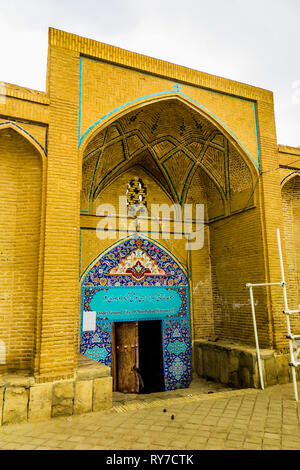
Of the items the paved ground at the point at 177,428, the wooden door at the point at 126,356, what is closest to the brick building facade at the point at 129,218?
the wooden door at the point at 126,356

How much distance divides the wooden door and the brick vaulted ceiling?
110 inches

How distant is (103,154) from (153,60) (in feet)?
6.32

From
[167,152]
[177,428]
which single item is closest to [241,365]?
[177,428]

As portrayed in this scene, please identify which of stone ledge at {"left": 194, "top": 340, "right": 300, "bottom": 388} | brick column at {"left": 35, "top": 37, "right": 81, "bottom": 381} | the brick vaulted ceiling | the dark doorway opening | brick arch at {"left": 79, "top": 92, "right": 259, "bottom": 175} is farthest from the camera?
the dark doorway opening

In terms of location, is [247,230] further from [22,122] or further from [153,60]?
[22,122]

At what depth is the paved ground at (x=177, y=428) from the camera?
3248 mm

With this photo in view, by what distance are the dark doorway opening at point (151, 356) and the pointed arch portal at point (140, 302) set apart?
0.03m

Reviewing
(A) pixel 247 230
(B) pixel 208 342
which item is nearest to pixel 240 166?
(A) pixel 247 230

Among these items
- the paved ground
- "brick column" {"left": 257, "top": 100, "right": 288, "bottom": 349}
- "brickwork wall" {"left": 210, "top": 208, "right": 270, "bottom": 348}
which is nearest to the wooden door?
"brickwork wall" {"left": 210, "top": 208, "right": 270, "bottom": 348}

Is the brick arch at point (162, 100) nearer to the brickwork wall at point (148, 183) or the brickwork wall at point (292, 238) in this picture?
the brickwork wall at point (148, 183)

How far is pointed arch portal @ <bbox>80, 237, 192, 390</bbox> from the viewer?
638 cm

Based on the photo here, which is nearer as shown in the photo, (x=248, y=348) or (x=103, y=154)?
(x=248, y=348)

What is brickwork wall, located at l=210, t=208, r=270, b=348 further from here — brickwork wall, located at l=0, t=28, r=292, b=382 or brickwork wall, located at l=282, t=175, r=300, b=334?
brickwork wall, located at l=282, t=175, r=300, b=334
